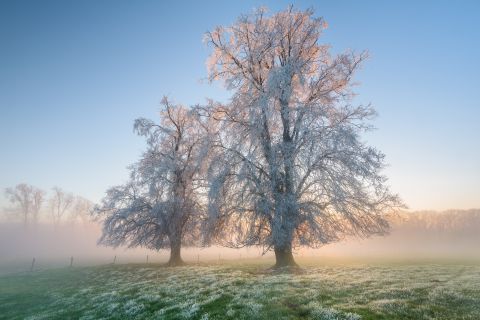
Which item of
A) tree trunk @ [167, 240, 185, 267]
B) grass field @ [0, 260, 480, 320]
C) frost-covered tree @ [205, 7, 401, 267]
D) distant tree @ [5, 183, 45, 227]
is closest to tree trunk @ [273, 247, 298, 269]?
frost-covered tree @ [205, 7, 401, 267]

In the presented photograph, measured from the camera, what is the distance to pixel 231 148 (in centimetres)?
2595

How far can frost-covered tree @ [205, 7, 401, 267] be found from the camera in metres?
23.3

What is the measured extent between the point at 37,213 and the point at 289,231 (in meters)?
132

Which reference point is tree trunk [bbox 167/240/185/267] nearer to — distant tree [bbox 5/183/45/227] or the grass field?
the grass field

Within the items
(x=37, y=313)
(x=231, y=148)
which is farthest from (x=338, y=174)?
(x=37, y=313)

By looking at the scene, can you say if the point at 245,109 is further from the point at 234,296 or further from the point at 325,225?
the point at 234,296

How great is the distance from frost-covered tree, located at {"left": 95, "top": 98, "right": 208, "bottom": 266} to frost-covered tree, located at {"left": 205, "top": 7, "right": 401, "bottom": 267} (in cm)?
805

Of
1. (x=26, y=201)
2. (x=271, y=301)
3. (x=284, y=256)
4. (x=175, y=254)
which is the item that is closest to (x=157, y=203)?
(x=175, y=254)

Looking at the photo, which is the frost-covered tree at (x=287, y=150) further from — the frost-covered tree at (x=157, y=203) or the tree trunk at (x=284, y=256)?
the frost-covered tree at (x=157, y=203)

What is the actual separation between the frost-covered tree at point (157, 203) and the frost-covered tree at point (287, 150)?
8046mm

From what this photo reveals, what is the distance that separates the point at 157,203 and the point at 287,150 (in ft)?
56.2

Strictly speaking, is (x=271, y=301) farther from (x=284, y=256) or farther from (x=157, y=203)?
(x=157, y=203)

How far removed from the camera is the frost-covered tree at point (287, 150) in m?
23.3

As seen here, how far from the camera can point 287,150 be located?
2403 cm
